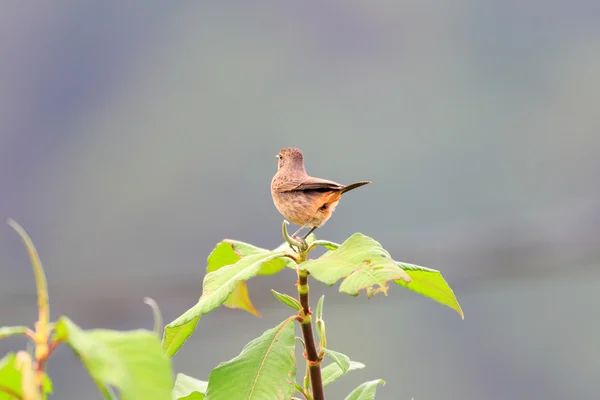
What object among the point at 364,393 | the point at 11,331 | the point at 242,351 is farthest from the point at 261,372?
the point at 11,331

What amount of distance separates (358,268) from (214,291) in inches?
5.7

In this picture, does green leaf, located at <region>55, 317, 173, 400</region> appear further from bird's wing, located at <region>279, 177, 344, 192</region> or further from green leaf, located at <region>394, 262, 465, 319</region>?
bird's wing, located at <region>279, 177, 344, 192</region>

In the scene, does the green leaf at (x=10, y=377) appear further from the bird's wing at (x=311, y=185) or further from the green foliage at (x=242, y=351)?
the bird's wing at (x=311, y=185)

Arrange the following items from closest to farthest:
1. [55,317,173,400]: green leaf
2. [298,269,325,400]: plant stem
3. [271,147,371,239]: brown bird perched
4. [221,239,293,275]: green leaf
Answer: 1. [55,317,173,400]: green leaf
2. [298,269,325,400]: plant stem
3. [221,239,293,275]: green leaf
4. [271,147,371,239]: brown bird perched

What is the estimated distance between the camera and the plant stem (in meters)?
0.58

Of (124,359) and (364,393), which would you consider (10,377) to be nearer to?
(124,359)

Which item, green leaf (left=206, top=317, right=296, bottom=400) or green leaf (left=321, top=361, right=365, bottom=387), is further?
green leaf (left=321, top=361, right=365, bottom=387)

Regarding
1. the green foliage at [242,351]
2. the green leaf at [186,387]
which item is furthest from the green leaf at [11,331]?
the green leaf at [186,387]

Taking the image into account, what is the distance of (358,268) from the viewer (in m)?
0.50

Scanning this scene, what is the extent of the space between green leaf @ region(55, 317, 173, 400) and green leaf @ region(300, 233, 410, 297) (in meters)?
0.18

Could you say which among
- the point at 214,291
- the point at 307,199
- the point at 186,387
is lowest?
the point at 186,387

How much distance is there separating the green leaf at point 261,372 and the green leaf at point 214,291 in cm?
6

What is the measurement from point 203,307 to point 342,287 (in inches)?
5.5

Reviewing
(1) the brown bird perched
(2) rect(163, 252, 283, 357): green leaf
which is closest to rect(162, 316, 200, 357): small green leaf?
(2) rect(163, 252, 283, 357): green leaf
